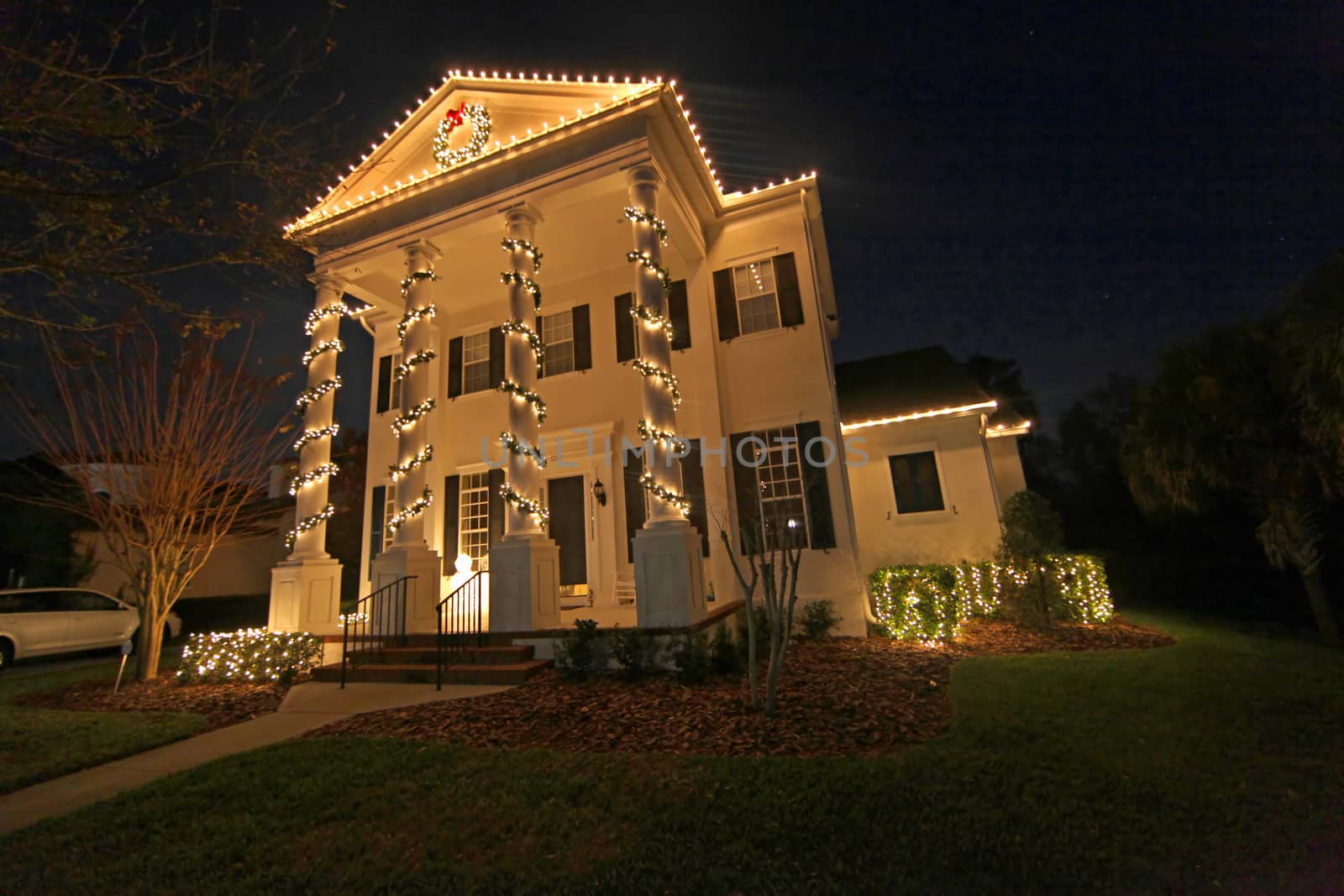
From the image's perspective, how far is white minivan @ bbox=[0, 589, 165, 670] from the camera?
995 cm

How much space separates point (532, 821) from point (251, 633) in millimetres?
6885

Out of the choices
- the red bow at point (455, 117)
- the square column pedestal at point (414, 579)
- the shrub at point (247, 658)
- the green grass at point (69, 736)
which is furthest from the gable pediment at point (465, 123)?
the green grass at point (69, 736)

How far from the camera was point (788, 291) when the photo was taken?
10172 millimetres

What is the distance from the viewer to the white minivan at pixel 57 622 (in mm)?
9945

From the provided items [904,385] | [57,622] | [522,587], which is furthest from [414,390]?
[904,385]

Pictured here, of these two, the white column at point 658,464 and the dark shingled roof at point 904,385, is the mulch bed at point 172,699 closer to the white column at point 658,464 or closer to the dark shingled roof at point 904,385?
the white column at point 658,464

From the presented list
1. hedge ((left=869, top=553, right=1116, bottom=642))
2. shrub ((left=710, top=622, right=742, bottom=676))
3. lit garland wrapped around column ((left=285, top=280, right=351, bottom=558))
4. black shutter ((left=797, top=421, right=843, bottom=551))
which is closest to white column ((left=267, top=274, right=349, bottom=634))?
lit garland wrapped around column ((left=285, top=280, right=351, bottom=558))

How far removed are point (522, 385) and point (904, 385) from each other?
8.28 metres

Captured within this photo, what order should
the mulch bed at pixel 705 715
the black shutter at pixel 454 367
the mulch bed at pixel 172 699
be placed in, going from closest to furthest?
the mulch bed at pixel 705 715
the mulch bed at pixel 172 699
the black shutter at pixel 454 367

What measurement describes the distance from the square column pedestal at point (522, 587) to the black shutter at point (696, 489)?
2.94 m

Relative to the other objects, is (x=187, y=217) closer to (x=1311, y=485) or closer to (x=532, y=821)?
(x=532, y=821)

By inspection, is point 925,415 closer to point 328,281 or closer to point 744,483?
point 744,483

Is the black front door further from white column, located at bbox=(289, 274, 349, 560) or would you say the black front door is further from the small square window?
the small square window

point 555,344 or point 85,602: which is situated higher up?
point 555,344
